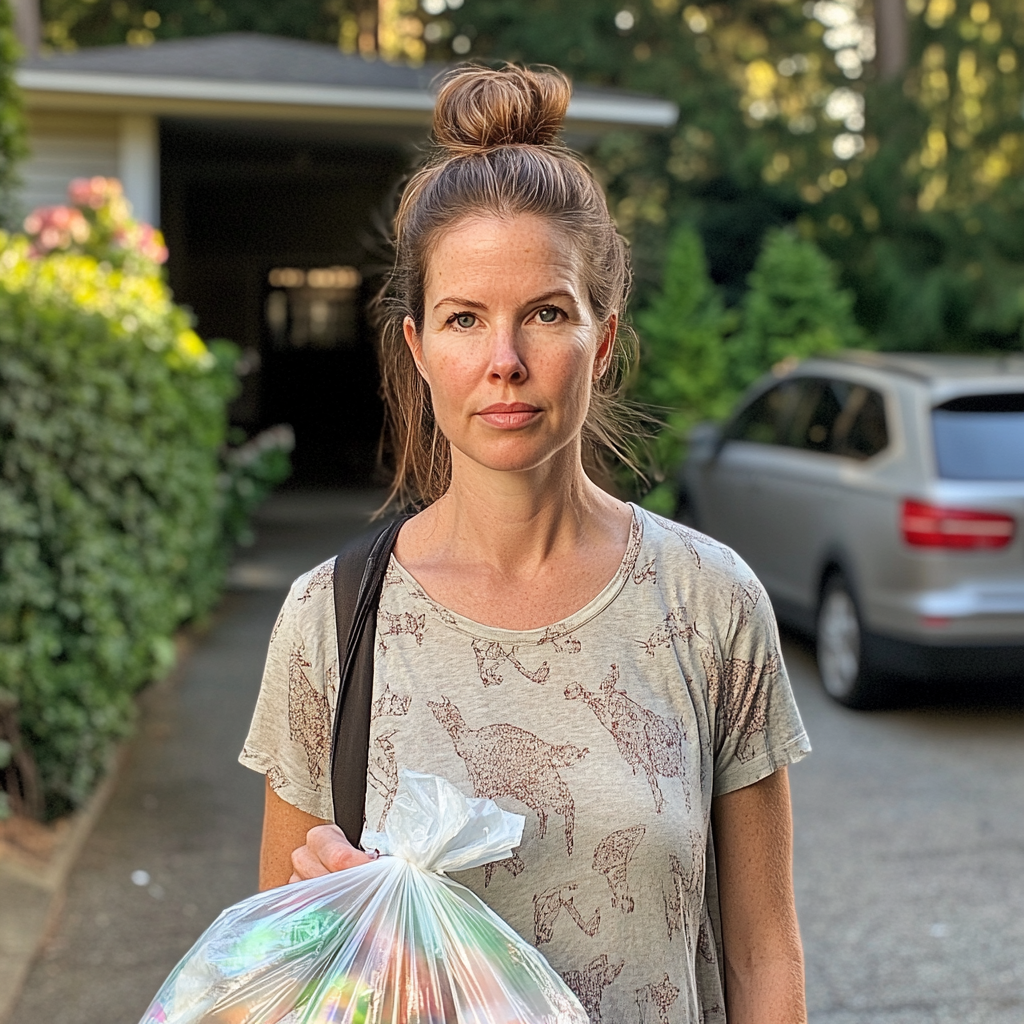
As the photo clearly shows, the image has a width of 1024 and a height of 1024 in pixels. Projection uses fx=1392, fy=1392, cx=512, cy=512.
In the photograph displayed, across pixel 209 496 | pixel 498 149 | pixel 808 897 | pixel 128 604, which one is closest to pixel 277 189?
pixel 209 496

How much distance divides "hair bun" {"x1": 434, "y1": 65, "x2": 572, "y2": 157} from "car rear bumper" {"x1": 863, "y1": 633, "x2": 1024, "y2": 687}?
5.19 m

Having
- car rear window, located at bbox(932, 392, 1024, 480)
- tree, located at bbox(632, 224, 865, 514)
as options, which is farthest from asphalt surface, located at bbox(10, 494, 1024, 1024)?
tree, located at bbox(632, 224, 865, 514)

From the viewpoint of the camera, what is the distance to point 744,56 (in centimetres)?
2447

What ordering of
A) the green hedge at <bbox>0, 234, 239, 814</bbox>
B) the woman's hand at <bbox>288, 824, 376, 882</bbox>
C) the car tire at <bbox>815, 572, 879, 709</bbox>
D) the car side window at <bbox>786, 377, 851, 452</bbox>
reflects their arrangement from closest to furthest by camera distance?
the woman's hand at <bbox>288, 824, 376, 882</bbox>
the green hedge at <bbox>0, 234, 239, 814</bbox>
the car tire at <bbox>815, 572, 879, 709</bbox>
the car side window at <bbox>786, 377, 851, 452</bbox>

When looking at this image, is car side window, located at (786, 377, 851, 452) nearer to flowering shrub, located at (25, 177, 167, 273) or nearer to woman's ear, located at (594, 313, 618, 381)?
flowering shrub, located at (25, 177, 167, 273)

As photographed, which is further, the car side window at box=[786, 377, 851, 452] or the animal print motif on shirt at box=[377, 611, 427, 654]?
the car side window at box=[786, 377, 851, 452]

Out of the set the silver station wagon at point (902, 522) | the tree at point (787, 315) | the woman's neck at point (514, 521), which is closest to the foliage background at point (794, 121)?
the tree at point (787, 315)

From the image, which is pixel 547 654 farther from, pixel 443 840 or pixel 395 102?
pixel 395 102

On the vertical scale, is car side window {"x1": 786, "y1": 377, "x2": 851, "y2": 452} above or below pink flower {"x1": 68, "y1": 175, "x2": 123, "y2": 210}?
below

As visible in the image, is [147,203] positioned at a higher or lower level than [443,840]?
lower

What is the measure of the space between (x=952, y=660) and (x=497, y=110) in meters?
5.37

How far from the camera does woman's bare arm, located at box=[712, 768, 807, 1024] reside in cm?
175

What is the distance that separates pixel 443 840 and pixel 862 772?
5.00 metres

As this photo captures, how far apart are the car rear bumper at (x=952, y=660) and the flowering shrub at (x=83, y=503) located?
3.38 metres
